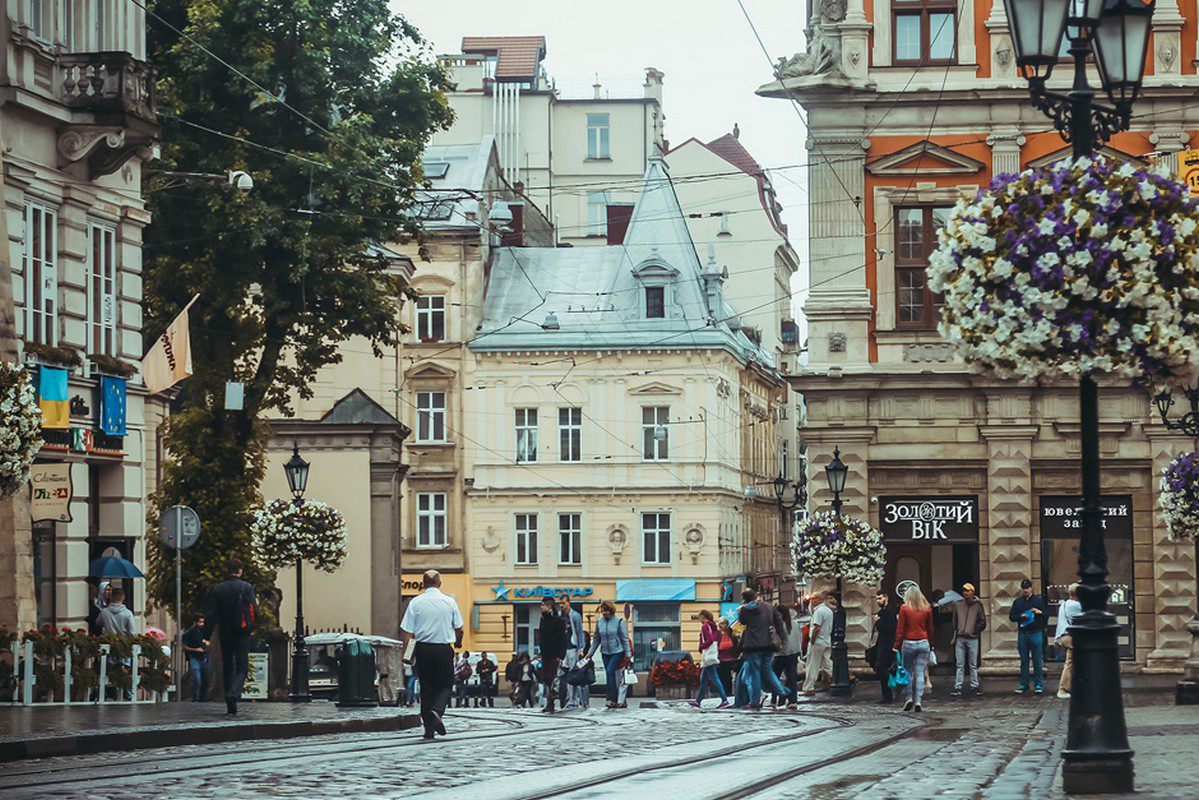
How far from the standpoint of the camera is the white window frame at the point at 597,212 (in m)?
83.6

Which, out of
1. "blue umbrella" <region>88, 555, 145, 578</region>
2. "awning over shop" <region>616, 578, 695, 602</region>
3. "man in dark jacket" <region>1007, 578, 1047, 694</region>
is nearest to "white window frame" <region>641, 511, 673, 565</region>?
"awning over shop" <region>616, 578, 695, 602</region>

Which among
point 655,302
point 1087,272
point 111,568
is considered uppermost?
point 655,302

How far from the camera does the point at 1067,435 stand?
3722cm

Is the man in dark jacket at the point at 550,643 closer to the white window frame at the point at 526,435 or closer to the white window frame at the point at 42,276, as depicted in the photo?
the white window frame at the point at 42,276

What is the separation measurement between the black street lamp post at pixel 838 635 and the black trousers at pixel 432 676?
546 inches

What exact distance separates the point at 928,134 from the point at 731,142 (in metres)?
55.5

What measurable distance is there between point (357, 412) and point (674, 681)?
32.9 ft

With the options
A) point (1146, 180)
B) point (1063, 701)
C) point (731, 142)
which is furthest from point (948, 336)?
point (731, 142)

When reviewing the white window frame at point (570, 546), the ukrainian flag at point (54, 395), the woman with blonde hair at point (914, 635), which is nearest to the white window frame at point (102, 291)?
the ukrainian flag at point (54, 395)

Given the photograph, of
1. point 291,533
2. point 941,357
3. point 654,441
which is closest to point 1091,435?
point 291,533

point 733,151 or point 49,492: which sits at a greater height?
point 733,151

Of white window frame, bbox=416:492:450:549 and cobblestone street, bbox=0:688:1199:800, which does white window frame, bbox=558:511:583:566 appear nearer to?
white window frame, bbox=416:492:450:549

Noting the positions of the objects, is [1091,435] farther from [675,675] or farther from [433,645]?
[675,675]

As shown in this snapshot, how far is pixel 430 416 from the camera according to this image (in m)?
69.3
